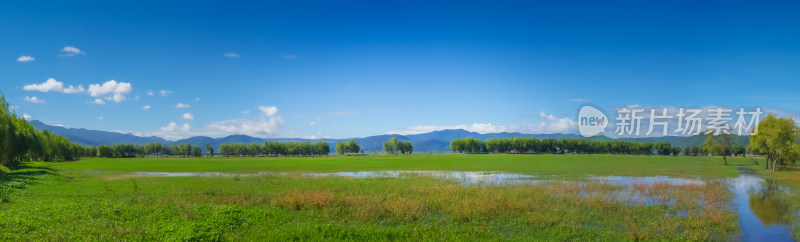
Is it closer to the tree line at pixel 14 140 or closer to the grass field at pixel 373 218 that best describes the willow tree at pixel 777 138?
the grass field at pixel 373 218

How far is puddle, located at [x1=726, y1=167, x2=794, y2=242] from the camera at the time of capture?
62.3ft

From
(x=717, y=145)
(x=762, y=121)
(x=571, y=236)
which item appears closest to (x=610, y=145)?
(x=717, y=145)

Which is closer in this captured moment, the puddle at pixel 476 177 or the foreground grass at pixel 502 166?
Result: the puddle at pixel 476 177

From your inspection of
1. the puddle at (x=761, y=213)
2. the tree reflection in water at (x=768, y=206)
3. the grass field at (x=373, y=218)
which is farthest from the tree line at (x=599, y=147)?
the grass field at (x=373, y=218)

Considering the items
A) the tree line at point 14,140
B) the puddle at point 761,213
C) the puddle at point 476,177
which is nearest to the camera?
the puddle at point 761,213

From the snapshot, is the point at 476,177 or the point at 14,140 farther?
the point at 14,140

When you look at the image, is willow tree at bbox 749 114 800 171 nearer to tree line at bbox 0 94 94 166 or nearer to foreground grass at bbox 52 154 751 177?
foreground grass at bbox 52 154 751 177

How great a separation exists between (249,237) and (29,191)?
2657 centimetres

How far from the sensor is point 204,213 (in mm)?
20656

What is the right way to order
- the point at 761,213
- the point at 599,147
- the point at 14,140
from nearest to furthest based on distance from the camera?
the point at 761,213, the point at 14,140, the point at 599,147

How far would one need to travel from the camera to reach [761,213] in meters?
24.4

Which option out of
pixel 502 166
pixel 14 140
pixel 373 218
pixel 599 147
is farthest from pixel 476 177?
pixel 599 147

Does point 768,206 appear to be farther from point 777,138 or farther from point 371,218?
point 777,138

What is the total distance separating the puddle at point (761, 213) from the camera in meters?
19.0
